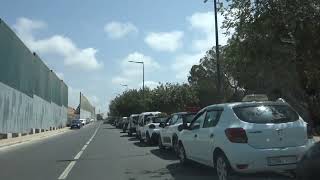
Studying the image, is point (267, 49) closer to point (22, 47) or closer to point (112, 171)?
point (112, 171)

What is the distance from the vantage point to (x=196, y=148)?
14.3 m

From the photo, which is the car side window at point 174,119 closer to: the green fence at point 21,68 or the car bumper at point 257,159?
the car bumper at point 257,159

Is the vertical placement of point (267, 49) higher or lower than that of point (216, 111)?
higher

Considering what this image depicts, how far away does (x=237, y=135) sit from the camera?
1157 centimetres

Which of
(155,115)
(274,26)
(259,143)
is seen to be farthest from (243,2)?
(155,115)

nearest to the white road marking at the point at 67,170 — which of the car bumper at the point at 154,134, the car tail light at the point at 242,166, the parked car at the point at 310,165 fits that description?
the car tail light at the point at 242,166

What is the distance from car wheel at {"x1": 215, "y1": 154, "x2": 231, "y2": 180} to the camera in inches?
466

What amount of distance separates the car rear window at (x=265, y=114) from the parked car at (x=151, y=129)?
619 inches

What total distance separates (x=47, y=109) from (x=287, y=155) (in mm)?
77531

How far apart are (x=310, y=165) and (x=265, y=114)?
9.43ft

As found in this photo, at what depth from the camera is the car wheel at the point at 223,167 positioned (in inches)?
466

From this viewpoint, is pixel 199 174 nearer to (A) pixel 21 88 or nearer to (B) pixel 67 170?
(B) pixel 67 170

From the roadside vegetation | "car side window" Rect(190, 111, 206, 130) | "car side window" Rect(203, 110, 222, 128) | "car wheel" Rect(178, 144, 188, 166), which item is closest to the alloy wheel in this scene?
"car side window" Rect(203, 110, 222, 128)

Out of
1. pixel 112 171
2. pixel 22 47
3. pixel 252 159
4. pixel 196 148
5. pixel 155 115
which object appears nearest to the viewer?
pixel 252 159
